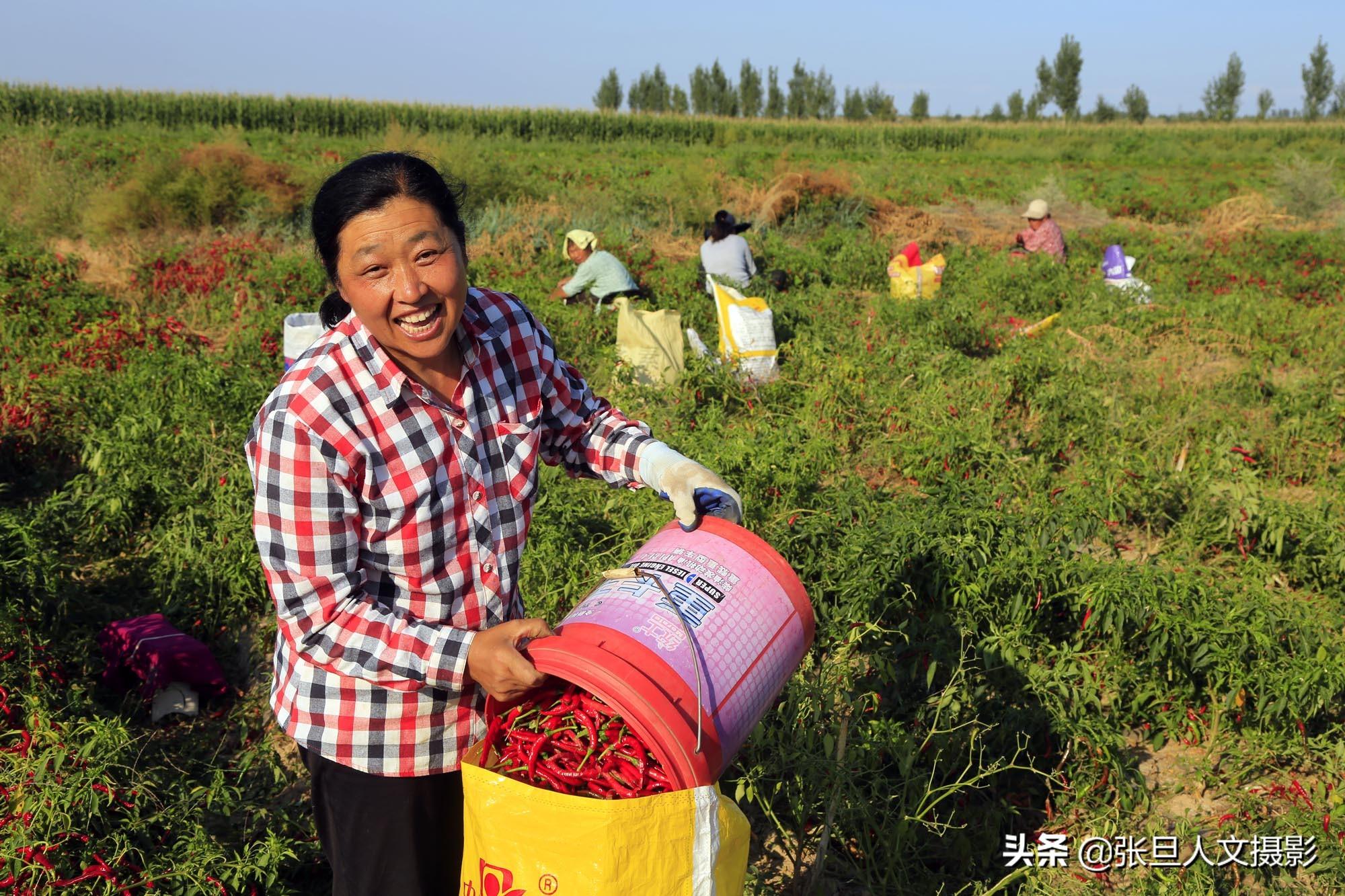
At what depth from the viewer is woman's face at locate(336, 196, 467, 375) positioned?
1454 mm

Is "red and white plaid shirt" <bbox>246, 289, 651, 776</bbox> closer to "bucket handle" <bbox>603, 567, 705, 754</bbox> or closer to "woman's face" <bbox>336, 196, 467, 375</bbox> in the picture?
"woman's face" <bbox>336, 196, 467, 375</bbox>

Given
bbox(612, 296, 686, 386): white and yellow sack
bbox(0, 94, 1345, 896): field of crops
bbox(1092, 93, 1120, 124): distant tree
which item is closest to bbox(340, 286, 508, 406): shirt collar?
bbox(0, 94, 1345, 896): field of crops

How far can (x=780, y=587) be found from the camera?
1652 millimetres

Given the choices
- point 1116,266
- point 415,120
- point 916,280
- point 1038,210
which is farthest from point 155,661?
point 415,120

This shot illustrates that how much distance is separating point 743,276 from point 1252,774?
5.35m

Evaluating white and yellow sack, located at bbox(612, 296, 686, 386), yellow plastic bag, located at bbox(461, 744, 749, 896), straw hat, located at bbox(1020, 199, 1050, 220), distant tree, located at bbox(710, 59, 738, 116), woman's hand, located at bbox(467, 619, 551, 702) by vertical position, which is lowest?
yellow plastic bag, located at bbox(461, 744, 749, 896)

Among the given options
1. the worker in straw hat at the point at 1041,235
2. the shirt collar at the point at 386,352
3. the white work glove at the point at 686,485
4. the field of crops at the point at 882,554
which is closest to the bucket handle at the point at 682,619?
the white work glove at the point at 686,485

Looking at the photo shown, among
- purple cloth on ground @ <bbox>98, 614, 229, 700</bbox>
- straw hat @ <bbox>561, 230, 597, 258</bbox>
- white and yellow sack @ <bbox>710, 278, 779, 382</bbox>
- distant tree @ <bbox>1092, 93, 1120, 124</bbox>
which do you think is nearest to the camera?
purple cloth on ground @ <bbox>98, 614, 229, 700</bbox>

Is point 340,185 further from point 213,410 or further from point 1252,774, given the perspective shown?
point 213,410

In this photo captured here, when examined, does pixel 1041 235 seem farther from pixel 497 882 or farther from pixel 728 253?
pixel 497 882

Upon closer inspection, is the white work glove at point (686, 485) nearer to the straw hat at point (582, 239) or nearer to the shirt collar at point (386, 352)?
the shirt collar at point (386, 352)

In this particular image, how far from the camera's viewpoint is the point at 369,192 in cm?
145

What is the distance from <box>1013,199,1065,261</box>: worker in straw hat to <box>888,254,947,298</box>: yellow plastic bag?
186 cm

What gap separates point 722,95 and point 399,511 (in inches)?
2479
